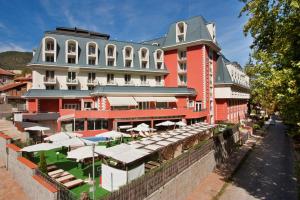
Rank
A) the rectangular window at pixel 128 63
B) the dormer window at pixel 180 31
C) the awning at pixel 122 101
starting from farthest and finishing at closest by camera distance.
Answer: the dormer window at pixel 180 31, the rectangular window at pixel 128 63, the awning at pixel 122 101

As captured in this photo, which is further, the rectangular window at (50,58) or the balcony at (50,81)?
the rectangular window at (50,58)

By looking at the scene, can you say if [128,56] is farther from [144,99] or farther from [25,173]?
[25,173]

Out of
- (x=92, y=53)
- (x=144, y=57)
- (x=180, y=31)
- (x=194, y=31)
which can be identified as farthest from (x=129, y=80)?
(x=194, y=31)

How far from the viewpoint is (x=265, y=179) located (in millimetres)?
18688

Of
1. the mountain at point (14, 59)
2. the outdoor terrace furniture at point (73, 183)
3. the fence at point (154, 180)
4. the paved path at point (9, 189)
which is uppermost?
the mountain at point (14, 59)

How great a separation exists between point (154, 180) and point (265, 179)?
12.2 meters

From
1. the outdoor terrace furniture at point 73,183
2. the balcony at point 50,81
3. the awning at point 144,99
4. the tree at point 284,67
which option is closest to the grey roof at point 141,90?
the awning at point 144,99

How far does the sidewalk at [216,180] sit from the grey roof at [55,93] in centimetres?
2494

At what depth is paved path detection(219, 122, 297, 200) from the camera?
51.4 feet

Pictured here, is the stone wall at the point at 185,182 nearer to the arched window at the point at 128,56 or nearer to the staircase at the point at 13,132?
the staircase at the point at 13,132

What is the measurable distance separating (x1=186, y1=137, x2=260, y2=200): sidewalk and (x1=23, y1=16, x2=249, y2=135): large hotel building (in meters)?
14.8

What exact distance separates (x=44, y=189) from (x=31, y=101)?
2737 cm

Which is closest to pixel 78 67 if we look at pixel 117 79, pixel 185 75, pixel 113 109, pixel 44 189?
pixel 117 79

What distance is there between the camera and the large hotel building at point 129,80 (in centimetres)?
3344
